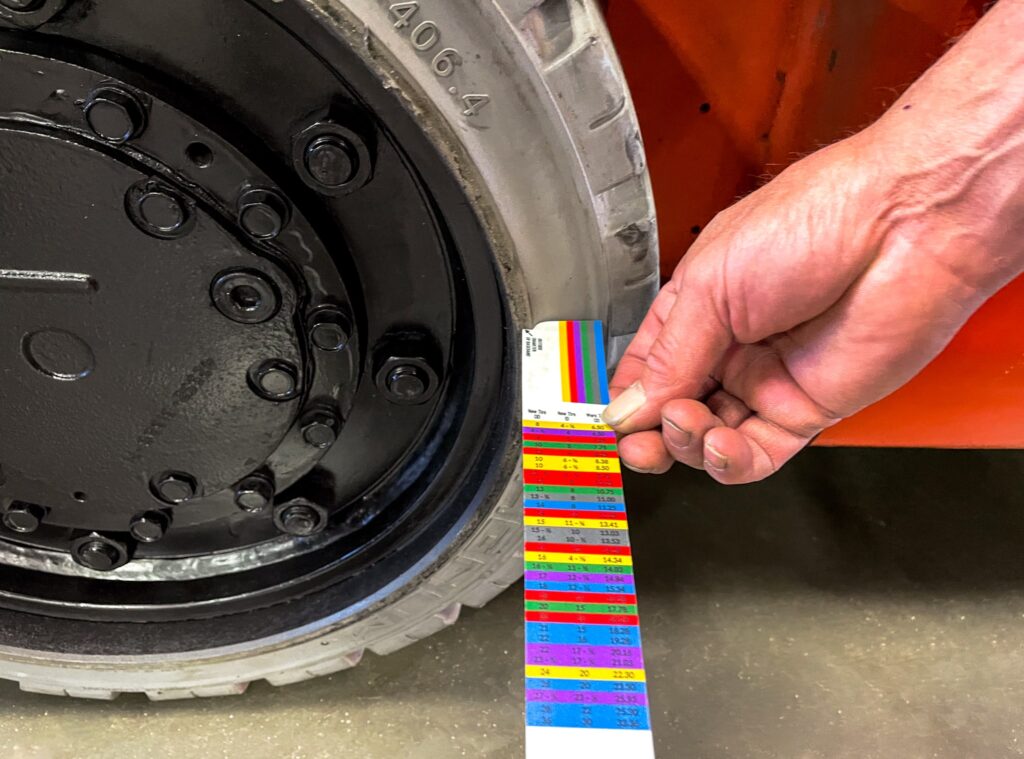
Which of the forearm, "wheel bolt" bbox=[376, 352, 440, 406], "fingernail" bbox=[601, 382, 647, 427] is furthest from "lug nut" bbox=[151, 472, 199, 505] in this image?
the forearm

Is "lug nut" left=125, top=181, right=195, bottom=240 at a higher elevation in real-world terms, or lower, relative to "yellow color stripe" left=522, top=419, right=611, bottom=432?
higher

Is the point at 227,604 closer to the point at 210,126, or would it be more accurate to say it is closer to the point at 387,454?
the point at 387,454

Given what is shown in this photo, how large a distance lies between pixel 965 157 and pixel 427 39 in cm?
38

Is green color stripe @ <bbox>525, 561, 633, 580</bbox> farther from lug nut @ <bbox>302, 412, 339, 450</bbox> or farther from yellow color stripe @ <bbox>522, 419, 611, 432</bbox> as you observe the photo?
lug nut @ <bbox>302, 412, 339, 450</bbox>

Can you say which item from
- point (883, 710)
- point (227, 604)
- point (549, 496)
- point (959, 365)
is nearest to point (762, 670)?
point (883, 710)

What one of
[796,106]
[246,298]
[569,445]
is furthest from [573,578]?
[796,106]

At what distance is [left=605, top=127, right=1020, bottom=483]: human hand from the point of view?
21.5 inches

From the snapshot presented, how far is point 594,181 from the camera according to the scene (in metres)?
0.55

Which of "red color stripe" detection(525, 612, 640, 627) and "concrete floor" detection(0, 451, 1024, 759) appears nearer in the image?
"red color stripe" detection(525, 612, 640, 627)

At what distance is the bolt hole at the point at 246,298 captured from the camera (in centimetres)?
65

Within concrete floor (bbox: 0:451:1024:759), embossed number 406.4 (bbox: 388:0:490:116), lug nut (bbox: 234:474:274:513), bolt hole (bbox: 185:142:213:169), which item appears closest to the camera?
embossed number 406.4 (bbox: 388:0:490:116)

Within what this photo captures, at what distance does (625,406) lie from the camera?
641 mm

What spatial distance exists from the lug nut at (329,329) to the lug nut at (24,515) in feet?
1.36

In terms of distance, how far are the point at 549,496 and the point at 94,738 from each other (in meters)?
0.75
